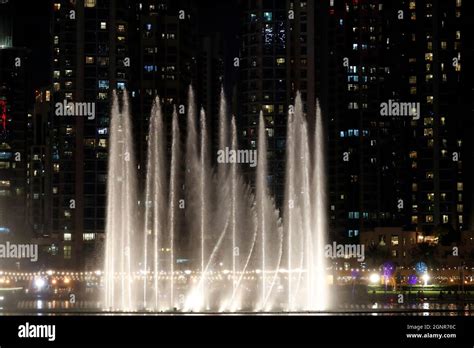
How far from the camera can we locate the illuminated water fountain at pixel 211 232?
2660 inches

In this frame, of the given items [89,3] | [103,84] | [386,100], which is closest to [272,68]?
[386,100]

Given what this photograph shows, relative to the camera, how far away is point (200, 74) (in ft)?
523

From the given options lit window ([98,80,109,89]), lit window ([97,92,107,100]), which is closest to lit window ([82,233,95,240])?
lit window ([97,92,107,100])

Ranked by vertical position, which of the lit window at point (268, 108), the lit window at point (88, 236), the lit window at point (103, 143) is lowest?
the lit window at point (88, 236)

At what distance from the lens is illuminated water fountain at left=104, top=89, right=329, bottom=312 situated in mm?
67562

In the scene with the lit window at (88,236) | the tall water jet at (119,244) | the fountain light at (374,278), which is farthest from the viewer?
the lit window at (88,236)

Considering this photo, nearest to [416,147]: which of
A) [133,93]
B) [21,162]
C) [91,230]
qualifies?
[133,93]

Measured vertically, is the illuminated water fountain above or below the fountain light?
above

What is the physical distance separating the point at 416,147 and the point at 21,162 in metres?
59.1

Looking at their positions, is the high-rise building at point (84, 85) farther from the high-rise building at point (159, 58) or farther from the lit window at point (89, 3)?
the high-rise building at point (159, 58)

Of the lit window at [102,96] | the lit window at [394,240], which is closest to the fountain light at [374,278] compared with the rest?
the lit window at [394,240]

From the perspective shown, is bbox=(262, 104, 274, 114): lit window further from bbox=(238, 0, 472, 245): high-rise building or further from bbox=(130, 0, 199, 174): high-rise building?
bbox=(130, 0, 199, 174): high-rise building

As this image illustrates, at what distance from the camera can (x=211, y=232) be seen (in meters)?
113
